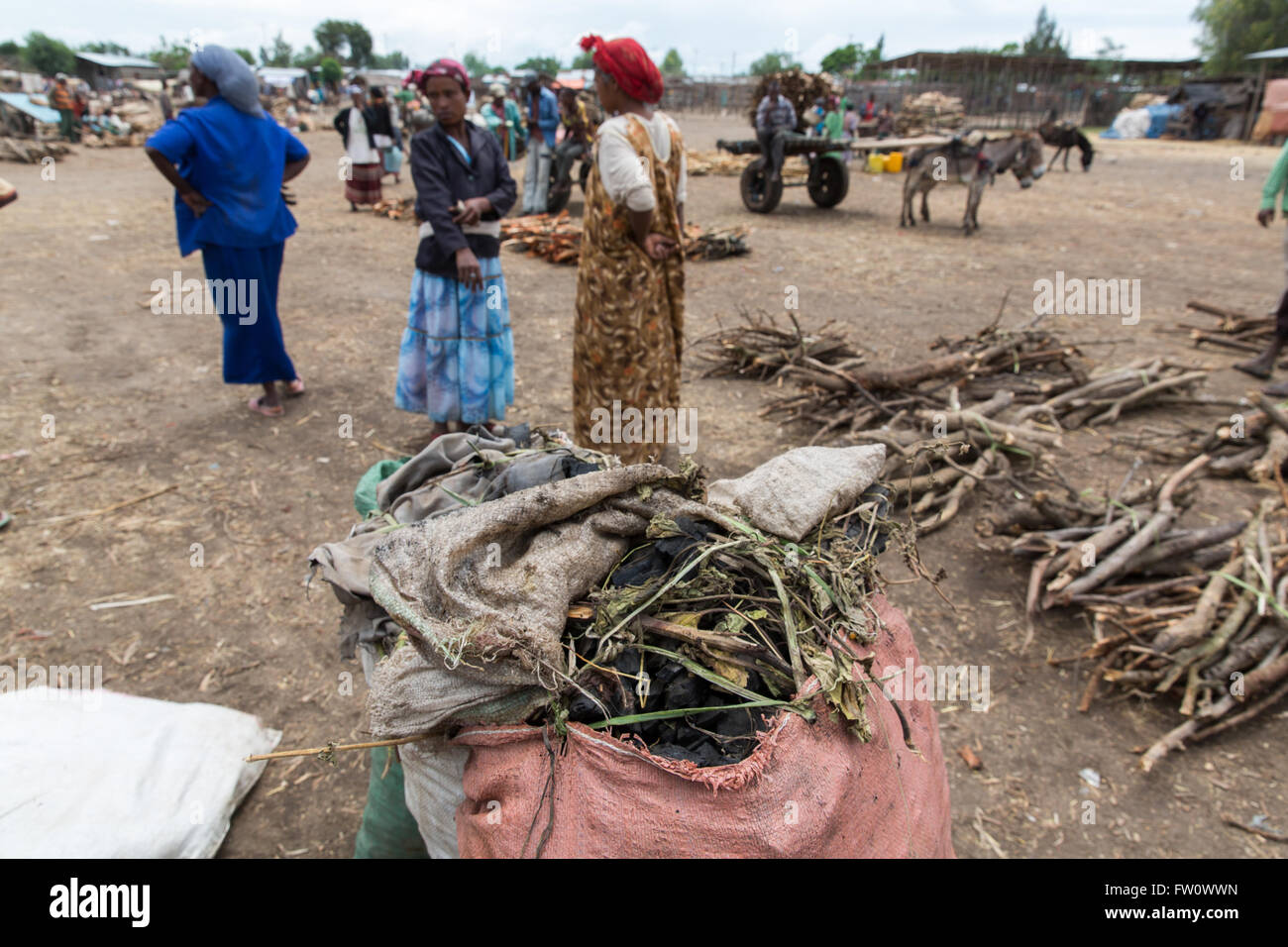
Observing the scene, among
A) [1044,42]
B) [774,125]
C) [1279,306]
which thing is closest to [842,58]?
[1044,42]

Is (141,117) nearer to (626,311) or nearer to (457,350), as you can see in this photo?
(457,350)

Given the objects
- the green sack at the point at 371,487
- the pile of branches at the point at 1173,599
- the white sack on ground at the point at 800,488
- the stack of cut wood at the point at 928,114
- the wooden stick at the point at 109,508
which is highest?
the stack of cut wood at the point at 928,114

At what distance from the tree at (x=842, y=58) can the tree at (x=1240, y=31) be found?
16.6 m

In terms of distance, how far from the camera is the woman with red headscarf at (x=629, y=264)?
3.26 metres

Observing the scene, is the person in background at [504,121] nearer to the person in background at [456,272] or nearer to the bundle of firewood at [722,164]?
the bundle of firewood at [722,164]

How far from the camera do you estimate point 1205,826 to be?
7.49ft

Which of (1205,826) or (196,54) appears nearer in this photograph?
(1205,826)

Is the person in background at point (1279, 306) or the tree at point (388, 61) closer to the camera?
the person in background at point (1279, 306)

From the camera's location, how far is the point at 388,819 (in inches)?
74.7

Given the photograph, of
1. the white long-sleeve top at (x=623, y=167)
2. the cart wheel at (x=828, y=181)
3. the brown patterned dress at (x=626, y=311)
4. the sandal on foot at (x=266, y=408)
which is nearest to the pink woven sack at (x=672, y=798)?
the brown patterned dress at (x=626, y=311)

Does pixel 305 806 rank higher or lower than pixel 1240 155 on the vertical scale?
lower

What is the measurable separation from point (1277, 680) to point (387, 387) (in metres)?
5.15
